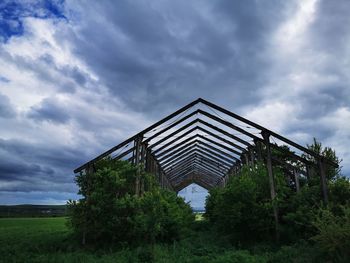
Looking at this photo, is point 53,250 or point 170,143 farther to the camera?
point 170,143

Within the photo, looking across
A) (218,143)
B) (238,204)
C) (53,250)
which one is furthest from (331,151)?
(53,250)

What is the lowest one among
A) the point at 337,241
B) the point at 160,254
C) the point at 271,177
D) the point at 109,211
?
the point at 160,254

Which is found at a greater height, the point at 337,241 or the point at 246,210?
the point at 246,210

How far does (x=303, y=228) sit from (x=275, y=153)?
13.8m

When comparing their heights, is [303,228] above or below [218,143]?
below

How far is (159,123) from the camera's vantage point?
18.2 meters

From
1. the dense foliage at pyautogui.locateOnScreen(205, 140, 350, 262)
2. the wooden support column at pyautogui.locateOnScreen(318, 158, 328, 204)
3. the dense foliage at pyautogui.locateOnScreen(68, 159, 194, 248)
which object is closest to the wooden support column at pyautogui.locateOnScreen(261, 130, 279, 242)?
the dense foliage at pyautogui.locateOnScreen(205, 140, 350, 262)

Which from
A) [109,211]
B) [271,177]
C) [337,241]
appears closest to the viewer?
[337,241]

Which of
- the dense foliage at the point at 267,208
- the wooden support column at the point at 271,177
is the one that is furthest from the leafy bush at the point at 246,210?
the wooden support column at the point at 271,177

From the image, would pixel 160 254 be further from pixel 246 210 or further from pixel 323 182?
pixel 323 182

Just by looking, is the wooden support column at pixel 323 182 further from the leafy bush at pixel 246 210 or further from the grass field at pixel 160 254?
the grass field at pixel 160 254

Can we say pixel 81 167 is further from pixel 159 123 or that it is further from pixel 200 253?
pixel 200 253

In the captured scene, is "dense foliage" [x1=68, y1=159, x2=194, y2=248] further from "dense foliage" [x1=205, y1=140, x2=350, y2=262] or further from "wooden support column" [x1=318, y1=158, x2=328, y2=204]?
"wooden support column" [x1=318, y1=158, x2=328, y2=204]

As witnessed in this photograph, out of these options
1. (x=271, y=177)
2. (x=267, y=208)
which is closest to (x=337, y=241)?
(x=267, y=208)
